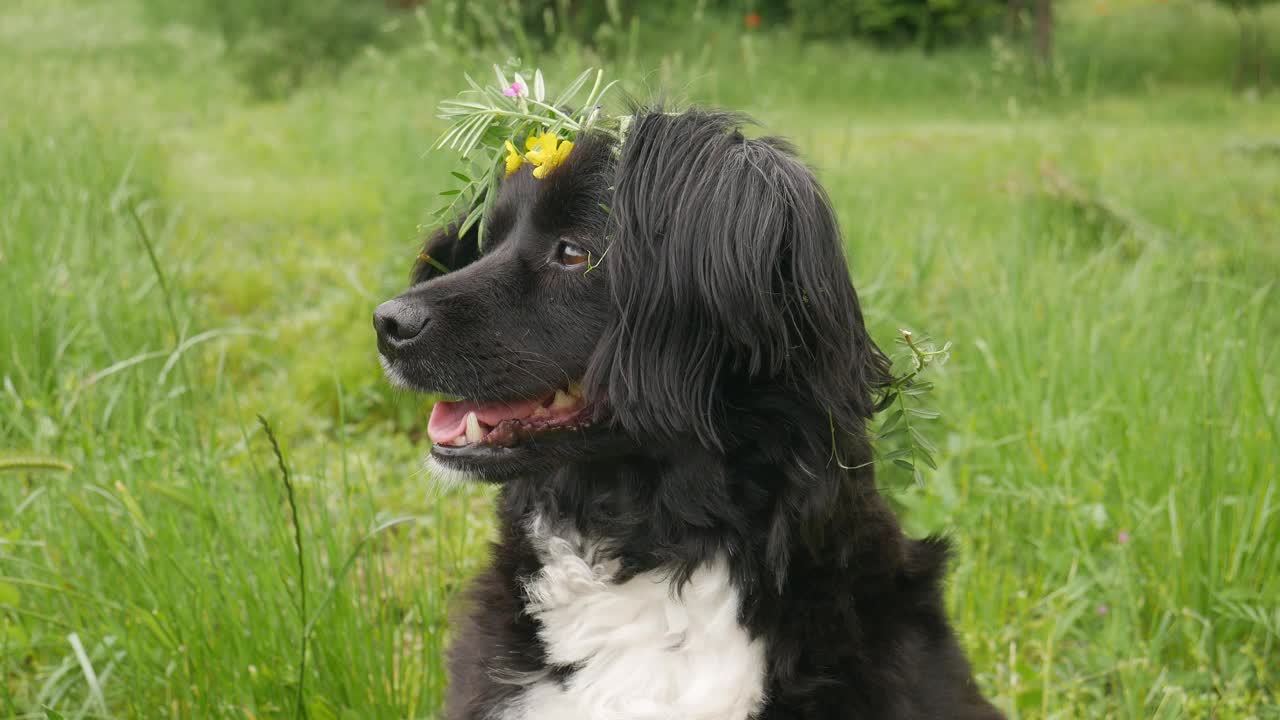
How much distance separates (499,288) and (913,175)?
7610 millimetres

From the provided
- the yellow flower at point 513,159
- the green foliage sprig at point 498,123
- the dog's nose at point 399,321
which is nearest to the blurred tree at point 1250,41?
the green foliage sprig at point 498,123

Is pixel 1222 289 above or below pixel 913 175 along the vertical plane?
above

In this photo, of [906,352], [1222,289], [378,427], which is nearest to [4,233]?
[378,427]

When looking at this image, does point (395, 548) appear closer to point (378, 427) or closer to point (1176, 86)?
point (378, 427)

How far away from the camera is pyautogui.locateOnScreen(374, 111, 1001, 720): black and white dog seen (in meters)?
1.94

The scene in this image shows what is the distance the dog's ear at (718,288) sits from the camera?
74.0 inches

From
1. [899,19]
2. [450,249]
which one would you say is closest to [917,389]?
[450,249]

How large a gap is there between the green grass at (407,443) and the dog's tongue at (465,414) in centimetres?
28

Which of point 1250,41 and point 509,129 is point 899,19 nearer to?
point 1250,41

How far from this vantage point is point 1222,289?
4230 mm

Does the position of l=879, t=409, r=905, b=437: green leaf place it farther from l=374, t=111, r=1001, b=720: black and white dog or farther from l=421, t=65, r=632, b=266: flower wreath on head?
l=421, t=65, r=632, b=266: flower wreath on head

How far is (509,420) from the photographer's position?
218 cm

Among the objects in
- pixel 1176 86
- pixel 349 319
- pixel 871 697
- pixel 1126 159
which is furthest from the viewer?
pixel 1176 86

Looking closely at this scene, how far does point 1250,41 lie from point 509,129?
719 inches
